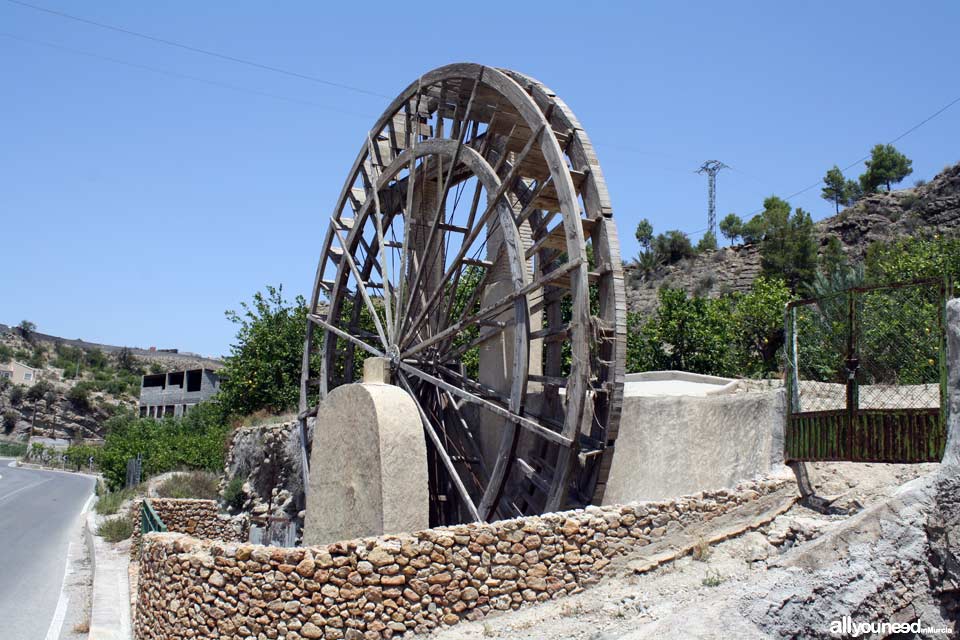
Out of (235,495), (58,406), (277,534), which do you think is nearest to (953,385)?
(277,534)

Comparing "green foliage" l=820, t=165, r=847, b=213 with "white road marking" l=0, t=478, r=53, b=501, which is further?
"green foliage" l=820, t=165, r=847, b=213

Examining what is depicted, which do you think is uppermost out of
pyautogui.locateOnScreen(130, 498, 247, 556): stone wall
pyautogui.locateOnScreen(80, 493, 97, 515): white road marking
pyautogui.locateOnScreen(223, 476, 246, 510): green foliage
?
pyautogui.locateOnScreen(223, 476, 246, 510): green foliage

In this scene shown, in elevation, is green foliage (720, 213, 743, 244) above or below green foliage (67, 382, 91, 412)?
above

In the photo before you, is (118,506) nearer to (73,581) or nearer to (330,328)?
(73,581)

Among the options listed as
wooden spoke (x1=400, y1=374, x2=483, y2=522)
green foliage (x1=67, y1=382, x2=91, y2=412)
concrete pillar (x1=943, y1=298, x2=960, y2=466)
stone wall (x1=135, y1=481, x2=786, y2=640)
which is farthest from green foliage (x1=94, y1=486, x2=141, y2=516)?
green foliage (x1=67, y1=382, x2=91, y2=412)

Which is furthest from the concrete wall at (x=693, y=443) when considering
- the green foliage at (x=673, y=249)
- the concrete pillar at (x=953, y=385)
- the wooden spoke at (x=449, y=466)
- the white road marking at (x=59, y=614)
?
the green foliage at (x=673, y=249)

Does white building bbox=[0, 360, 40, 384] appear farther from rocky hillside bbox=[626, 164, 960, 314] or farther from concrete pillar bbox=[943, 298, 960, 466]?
concrete pillar bbox=[943, 298, 960, 466]

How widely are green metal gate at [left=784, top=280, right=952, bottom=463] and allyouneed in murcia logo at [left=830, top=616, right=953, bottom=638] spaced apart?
124 cm

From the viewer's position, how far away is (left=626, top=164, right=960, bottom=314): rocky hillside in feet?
105

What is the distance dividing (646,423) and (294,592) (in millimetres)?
4086

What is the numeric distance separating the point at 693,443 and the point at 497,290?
135 inches

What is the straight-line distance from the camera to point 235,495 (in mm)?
16422

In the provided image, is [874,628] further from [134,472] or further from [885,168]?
[885,168]

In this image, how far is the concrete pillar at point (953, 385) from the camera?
17.6ft
